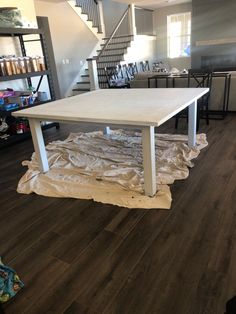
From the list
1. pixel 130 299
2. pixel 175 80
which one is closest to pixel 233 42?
pixel 175 80

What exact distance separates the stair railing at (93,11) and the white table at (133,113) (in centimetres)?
541

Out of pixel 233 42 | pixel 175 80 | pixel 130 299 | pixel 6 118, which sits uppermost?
pixel 233 42

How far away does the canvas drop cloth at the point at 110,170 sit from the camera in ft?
7.52

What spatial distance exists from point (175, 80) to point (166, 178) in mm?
2865

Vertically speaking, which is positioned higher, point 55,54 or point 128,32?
point 128,32

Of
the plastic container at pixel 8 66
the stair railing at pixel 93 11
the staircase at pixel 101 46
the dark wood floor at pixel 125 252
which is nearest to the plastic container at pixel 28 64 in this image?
the plastic container at pixel 8 66

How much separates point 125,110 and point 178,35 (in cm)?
849

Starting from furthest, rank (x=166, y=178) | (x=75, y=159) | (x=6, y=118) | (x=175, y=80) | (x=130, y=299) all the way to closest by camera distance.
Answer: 1. (x=175, y=80)
2. (x=6, y=118)
3. (x=75, y=159)
4. (x=166, y=178)
5. (x=130, y=299)

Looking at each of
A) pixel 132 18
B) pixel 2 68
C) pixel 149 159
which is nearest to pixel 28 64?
pixel 2 68

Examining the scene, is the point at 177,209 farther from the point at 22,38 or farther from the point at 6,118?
the point at 22,38

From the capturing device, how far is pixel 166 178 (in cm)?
248

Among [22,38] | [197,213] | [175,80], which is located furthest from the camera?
[175,80]

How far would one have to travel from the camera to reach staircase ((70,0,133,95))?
7.10 meters

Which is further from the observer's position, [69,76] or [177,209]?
[69,76]
